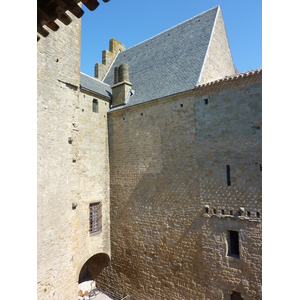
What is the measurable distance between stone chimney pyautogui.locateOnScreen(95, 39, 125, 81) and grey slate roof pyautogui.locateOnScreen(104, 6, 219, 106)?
4.11 ft

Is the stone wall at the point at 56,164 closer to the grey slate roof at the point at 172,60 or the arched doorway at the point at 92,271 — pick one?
the arched doorway at the point at 92,271

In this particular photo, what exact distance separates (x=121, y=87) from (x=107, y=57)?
16.3ft

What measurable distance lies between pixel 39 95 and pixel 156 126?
4.25 meters

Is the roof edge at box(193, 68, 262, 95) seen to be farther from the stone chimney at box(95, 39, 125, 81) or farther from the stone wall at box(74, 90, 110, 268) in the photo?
the stone chimney at box(95, 39, 125, 81)

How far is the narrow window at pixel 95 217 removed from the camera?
9.45 m

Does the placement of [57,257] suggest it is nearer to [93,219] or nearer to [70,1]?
[93,219]

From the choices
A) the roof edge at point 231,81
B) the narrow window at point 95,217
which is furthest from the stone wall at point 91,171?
the roof edge at point 231,81

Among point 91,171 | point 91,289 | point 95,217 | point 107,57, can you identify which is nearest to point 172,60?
point 107,57

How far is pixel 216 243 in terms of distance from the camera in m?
7.25

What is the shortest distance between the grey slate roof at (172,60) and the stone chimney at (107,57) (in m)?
1.25

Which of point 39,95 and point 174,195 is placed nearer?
point 39,95

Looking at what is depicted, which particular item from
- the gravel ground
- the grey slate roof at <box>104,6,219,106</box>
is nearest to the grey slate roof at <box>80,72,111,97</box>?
the grey slate roof at <box>104,6,219,106</box>
